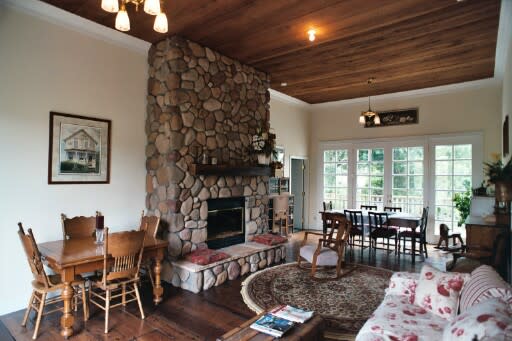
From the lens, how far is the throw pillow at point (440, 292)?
2.43 m

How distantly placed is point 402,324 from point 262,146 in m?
3.81

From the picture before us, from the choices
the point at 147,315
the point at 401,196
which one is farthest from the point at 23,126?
the point at 401,196

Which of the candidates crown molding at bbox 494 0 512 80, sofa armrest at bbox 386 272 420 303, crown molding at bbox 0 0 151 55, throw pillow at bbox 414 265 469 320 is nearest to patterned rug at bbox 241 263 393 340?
sofa armrest at bbox 386 272 420 303

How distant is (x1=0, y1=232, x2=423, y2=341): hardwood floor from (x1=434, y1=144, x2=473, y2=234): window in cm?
501

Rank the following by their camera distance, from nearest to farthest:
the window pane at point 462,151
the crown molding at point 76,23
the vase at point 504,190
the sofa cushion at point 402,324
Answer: the sofa cushion at point 402,324, the vase at point 504,190, the crown molding at point 76,23, the window pane at point 462,151

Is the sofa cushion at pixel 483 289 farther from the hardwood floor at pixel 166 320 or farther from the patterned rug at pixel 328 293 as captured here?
the hardwood floor at pixel 166 320

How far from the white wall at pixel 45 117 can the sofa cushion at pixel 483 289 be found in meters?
3.93

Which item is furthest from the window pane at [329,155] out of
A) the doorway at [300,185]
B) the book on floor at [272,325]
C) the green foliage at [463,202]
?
the book on floor at [272,325]

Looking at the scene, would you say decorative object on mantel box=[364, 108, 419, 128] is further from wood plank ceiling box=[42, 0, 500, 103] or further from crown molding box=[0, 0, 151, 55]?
crown molding box=[0, 0, 151, 55]

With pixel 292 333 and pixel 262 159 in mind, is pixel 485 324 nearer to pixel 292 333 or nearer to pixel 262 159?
pixel 292 333

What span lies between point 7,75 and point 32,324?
99.8 inches

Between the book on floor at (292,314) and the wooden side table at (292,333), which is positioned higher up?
the book on floor at (292,314)

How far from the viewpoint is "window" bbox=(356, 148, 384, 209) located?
7.83 m

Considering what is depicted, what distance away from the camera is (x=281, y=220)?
7539 millimetres
